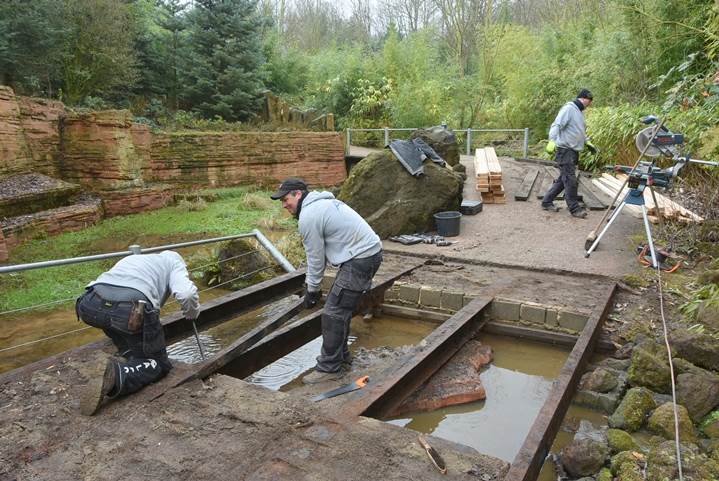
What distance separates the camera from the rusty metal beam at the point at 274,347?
4.58 metres

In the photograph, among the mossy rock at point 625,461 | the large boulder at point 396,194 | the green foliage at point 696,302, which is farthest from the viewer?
the large boulder at point 396,194

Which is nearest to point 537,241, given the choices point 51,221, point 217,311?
point 217,311

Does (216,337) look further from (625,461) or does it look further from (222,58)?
(222,58)

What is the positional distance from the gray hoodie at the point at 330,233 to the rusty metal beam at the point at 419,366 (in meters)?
0.98

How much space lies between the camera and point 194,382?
155 inches

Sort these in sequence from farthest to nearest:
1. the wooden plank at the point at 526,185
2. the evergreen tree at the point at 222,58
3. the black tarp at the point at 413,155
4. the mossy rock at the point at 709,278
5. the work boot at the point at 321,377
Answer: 1. the evergreen tree at the point at 222,58
2. the wooden plank at the point at 526,185
3. the black tarp at the point at 413,155
4. the mossy rock at the point at 709,278
5. the work boot at the point at 321,377

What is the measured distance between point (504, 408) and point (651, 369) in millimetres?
1191

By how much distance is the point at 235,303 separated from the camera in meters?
5.88

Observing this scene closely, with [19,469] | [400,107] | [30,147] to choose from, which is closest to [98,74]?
[30,147]

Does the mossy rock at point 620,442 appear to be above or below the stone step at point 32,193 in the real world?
below

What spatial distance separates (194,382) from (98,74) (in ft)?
43.6

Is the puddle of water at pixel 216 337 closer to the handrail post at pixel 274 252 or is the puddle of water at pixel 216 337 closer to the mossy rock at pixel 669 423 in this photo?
the handrail post at pixel 274 252

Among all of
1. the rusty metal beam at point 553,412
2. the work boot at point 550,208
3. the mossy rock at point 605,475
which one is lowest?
the mossy rock at point 605,475

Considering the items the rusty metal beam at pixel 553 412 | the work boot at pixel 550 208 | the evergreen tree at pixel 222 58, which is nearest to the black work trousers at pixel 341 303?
the rusty metal beam at pixel 553 412
